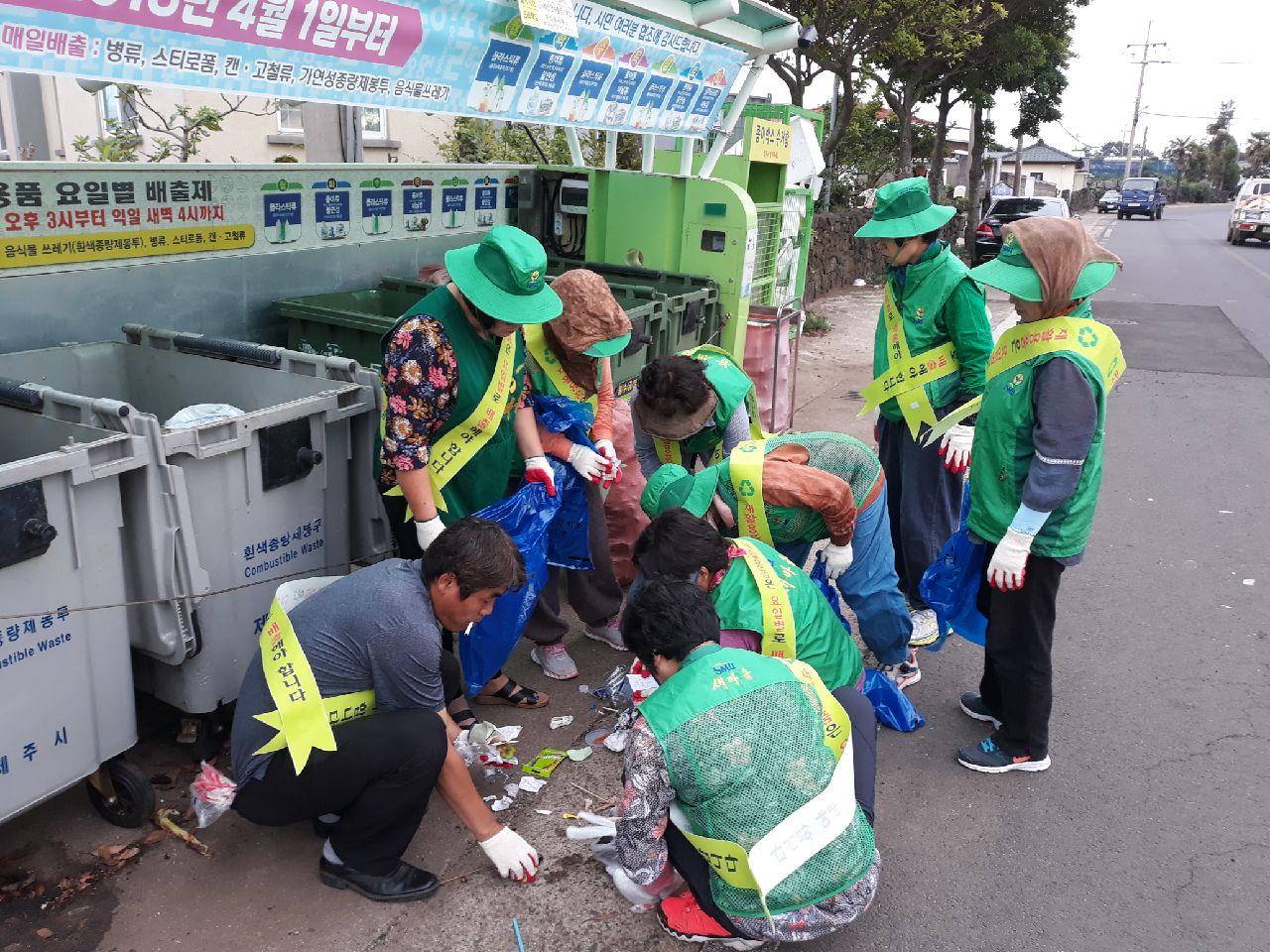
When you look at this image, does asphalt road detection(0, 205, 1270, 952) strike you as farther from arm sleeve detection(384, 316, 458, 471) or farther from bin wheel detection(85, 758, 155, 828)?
arm sleeve detection(384, 316, 458, 471)

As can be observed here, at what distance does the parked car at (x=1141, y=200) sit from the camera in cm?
4562

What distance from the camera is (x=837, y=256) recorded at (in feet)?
51.3

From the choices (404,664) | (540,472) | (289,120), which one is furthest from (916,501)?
(289,120)

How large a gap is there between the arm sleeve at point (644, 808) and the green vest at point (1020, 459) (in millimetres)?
1621

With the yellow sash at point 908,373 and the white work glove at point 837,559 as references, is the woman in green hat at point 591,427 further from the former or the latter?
the yellow sash at point 908,373

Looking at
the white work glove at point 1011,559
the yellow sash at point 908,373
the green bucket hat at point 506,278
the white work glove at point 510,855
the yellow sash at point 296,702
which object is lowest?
the white work glove at point 510,855

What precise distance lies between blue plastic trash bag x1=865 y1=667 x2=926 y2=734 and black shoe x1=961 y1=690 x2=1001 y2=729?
230 millimetres

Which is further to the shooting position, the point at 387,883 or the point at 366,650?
the point at 387,883

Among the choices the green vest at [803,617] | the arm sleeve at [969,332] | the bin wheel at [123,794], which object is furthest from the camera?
the arm sleeve at [969,332]

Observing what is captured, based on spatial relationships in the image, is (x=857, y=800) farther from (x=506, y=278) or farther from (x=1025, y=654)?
(x=506, y=278)

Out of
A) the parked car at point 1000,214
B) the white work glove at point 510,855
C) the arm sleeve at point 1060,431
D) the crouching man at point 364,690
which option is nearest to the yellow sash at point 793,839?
the white work glove at point 510,855

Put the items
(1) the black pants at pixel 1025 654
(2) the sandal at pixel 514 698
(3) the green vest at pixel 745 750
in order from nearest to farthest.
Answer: (3) the green vest at pixel 745 750
(1) the black pants at pixel 1025 654
(2) the sandal at pixel 514 698

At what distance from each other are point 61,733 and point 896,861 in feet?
8.00

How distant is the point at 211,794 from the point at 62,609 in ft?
2.05
